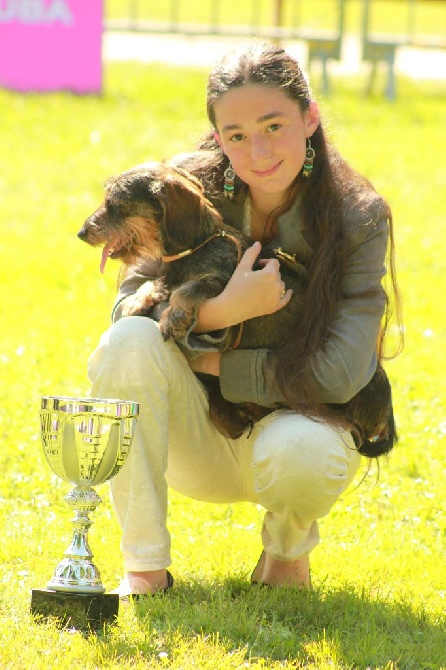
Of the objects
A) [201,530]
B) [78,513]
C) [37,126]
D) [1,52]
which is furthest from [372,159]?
[78,513]

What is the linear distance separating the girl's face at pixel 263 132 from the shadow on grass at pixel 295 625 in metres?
1.23

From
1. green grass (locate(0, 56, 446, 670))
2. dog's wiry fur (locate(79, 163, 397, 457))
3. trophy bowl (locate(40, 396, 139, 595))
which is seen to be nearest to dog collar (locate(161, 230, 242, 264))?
dog's wiry fur (locate(79, 163, 397, 457))

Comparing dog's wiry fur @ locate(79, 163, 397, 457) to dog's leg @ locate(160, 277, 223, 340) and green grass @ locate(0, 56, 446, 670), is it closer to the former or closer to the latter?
dog's leg @ locate(160, 277, 223, 340)

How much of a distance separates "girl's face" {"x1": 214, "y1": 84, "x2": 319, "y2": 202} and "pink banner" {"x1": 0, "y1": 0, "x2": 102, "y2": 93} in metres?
9.66

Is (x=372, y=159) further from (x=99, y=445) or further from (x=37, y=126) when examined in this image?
(x=99, y=445)

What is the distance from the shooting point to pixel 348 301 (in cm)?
348

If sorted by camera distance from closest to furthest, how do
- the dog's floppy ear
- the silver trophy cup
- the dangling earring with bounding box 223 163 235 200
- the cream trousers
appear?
the silver trophy cup, the cream trousers, the dog's floppy ear, the dangling earring with bounding box 223 163 235 200

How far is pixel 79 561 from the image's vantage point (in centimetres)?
316

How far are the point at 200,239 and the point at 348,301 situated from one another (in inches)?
19.5

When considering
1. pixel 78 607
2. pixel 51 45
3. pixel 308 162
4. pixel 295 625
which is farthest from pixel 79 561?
pixel 51 45

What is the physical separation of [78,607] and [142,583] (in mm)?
344

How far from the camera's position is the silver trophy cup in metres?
3.07

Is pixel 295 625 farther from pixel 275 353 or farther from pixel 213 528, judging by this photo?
pixel 213 528

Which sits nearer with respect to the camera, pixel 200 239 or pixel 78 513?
pixel 78 513
